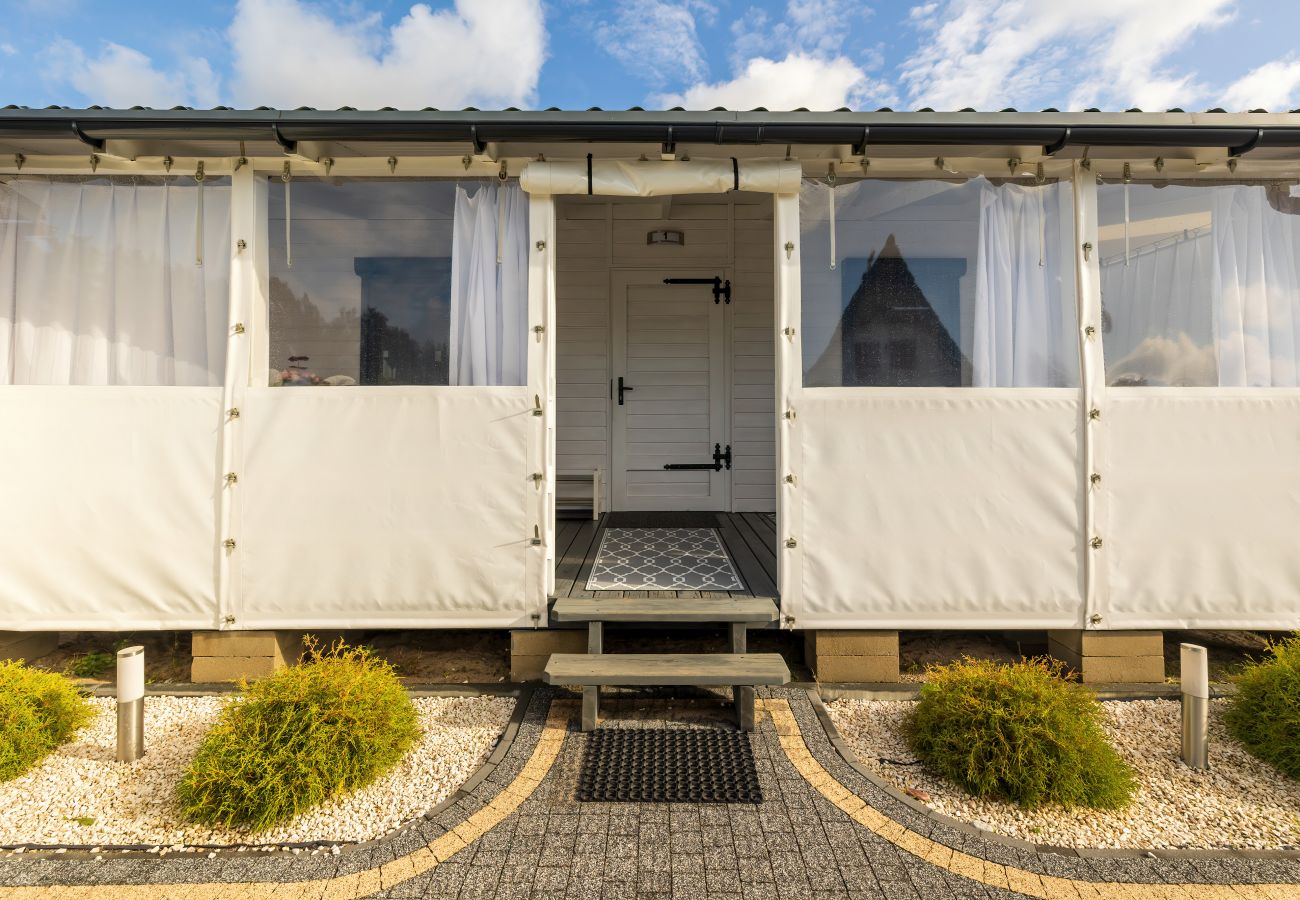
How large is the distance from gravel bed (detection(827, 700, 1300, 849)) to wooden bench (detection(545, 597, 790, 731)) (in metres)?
0.54

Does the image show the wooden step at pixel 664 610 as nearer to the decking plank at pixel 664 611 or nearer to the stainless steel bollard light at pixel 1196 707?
the decking plank at pixel 664 611

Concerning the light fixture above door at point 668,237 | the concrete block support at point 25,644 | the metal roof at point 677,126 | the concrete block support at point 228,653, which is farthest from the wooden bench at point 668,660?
the light fixture above door at point 668,237

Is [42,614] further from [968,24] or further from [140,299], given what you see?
[968,24]

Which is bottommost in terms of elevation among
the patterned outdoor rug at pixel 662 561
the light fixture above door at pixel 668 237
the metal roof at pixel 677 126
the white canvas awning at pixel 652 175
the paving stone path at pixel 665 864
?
the paving stone path at pixel 665 864

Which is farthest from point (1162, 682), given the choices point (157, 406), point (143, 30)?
point (143, 30)

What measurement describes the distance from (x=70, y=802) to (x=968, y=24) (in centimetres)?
886

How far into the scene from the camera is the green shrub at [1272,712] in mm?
2771

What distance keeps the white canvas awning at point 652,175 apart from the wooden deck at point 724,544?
88.9 inches

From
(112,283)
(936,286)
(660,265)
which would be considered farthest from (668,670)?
(660,265)

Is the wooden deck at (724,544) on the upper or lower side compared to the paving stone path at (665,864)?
upper

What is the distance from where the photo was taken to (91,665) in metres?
3.80

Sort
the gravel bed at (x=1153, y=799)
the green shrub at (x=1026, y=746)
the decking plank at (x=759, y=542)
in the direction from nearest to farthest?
the gravel bed at (x=1153, y=799)
the green shrub at (x=1026, y=746)
the decking plank at (x=759, y=542)

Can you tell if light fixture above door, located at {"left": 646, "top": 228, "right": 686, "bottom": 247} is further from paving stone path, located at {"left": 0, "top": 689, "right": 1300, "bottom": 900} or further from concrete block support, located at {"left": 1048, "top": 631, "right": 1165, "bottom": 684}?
paving stone path, located at {"left": 0, "top": 689, "right": 1300, "bottom": 900}

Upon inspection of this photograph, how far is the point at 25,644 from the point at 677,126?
4787mm
